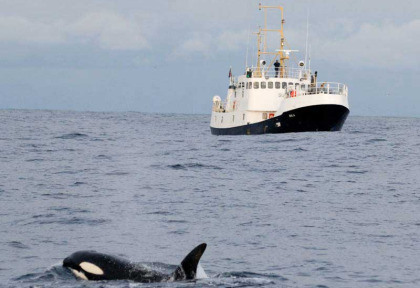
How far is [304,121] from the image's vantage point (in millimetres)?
59500

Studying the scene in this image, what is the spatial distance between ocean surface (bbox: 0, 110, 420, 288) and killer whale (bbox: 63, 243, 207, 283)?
199 millimetres

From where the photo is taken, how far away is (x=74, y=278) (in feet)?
41.6

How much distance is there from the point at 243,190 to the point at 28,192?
7.12 meters

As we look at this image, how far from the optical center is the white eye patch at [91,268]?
40.2ft

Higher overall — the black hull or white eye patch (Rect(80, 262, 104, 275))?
the black hull

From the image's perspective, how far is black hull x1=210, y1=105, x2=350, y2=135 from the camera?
192ft

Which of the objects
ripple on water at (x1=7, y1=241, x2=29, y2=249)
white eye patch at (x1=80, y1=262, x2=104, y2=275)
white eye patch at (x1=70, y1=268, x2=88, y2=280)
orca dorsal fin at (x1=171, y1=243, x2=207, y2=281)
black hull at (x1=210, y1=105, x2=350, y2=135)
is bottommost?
ripple on water at (x1=7, y1=241, x2=29, y2=249)

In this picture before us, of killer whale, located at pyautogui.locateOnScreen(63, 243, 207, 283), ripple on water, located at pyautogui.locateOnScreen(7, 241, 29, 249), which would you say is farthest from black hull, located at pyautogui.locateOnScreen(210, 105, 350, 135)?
killer whale, located at pyautogui.locateOnScreen(63, 243, 207, 283)

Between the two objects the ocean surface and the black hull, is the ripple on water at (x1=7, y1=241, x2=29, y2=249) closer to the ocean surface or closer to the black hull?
the ocean surface

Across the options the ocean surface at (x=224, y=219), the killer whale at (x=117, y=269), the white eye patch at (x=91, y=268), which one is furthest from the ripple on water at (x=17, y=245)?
the white eye patch at (x=91, y=268)

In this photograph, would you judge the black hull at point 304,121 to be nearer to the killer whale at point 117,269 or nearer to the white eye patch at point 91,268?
the killer whale at point 117,269

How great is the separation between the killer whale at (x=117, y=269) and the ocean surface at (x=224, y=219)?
0.20m

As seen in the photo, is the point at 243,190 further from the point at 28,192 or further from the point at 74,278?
the point at 74,278

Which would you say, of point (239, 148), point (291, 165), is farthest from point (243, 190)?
point (239, 148)
